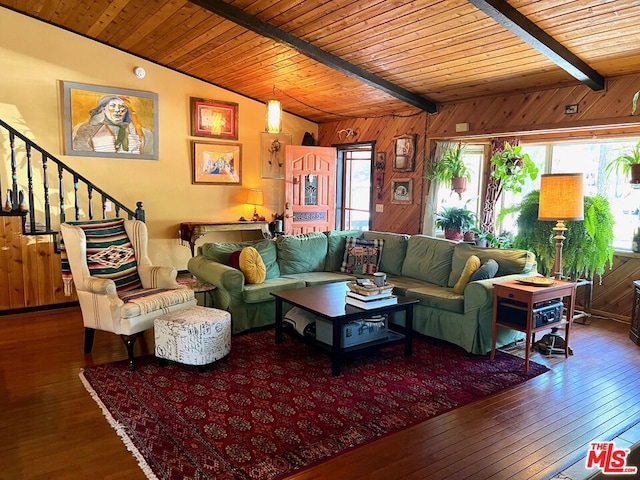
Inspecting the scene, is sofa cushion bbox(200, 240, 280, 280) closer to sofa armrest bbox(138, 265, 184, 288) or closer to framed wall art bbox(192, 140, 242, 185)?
sofa armrest bbox(138, 265, 184, 288)

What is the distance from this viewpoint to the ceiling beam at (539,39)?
3.38m

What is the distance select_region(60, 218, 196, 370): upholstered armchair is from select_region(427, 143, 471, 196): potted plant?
3475 mm

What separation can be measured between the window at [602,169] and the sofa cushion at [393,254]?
1.46 meters

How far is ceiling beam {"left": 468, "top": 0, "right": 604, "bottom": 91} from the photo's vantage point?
3.38 metres

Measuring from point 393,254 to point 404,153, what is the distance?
1.85 meters

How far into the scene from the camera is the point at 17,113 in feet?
17.8

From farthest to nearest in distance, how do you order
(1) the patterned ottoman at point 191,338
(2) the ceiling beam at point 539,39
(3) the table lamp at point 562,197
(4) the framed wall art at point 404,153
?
1. (4) the framed wall art at point 404,153
2. (3) the table lamp at point 562,197
3. (2) the ceiling beam at point 539,39
4. (1) the patterned ottoman at point 191,338

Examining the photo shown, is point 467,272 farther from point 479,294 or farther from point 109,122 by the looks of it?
point 109,122

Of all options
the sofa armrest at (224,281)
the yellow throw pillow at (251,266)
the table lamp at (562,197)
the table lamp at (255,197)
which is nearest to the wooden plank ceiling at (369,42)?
the table lamp at (562,197)

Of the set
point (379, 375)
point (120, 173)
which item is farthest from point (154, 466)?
point (120, 173)

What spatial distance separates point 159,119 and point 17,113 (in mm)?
1665

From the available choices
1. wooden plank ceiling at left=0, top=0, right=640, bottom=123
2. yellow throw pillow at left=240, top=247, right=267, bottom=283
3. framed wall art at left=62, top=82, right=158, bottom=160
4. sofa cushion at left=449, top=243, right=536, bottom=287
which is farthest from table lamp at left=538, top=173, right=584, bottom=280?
framed wall art at left=62, top=82, right=158, bottom=160

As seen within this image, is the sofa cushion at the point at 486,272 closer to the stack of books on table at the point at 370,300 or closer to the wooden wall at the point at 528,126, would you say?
the stack of books on table at the point at 370,300

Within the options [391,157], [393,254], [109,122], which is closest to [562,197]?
[393,254]
